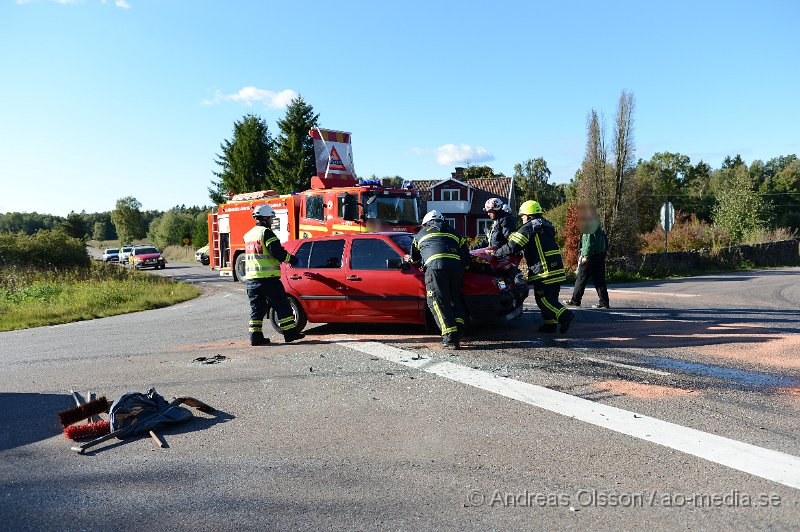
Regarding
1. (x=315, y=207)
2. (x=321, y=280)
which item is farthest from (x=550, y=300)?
(x=315, y=207)

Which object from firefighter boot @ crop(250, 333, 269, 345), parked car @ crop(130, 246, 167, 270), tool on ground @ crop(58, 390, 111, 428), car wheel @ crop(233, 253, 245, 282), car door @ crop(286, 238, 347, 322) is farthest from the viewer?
parked car @ crop(130, 246, 167, 270)

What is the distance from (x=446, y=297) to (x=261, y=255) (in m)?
2.66

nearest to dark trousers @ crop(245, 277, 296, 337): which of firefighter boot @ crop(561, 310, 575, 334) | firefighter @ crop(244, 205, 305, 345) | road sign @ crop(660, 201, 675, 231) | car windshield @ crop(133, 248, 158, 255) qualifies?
firefighter @ crop(244, 205, 305, 345)

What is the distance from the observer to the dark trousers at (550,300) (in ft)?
25.9

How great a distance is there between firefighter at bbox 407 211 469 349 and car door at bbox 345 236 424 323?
53cm

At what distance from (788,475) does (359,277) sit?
5.71 metres

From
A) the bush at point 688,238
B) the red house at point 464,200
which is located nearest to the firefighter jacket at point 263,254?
the bush at point 688,238

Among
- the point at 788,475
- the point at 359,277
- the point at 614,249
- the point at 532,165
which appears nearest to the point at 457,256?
the point at 359,277

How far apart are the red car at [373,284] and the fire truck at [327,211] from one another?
4183mm

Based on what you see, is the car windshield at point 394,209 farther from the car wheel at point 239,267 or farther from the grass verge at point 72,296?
the car wheel at point 239,267

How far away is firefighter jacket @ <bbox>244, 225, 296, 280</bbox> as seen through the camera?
25.6ft

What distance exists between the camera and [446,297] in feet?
23.5

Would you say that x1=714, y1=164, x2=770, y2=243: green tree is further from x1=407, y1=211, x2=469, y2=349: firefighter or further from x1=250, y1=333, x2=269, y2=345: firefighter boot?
x1=250, y1=333, x2=269, y2=345: firefighter boot

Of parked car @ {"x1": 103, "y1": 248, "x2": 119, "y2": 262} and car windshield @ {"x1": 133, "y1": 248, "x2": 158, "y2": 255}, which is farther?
parked car @ {"x1": 103, "y1": 248, "x2": 119, "y2": 262}
